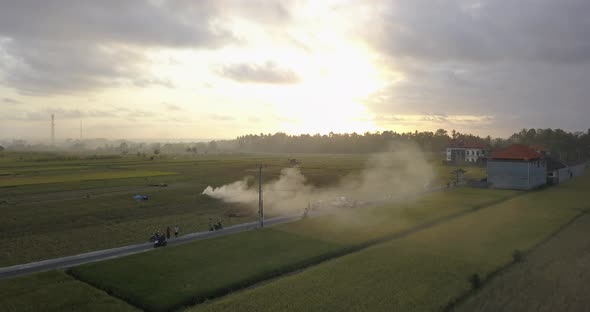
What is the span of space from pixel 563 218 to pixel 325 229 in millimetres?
29806

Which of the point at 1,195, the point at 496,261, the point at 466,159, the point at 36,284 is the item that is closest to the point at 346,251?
the point at 496,261

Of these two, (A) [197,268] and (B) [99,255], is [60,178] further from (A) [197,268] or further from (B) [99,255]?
(A) [197,268]

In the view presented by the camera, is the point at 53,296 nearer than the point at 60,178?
Yes

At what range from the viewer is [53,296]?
928 inches

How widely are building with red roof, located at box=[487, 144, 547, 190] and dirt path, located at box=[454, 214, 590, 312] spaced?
147 ft

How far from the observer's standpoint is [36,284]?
1001 inches

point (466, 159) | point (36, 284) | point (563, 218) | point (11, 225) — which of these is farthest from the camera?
point (466, 159)

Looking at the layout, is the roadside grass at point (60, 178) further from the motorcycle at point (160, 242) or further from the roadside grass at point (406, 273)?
the roadside grass at point (406, 273)

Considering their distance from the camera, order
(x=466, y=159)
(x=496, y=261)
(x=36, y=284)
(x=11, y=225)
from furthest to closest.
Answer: (x=466, y=159) → (x=11, y=225) → (x=496, y=261) → (x=36, y=284)

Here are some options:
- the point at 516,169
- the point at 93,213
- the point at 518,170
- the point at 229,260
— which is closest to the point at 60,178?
the point at 93,213

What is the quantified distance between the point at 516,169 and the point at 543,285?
58194mm

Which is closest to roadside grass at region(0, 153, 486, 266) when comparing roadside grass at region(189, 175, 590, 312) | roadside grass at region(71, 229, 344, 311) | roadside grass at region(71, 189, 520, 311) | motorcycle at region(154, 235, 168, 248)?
motorcycle at region(154, 235, 168, 248)

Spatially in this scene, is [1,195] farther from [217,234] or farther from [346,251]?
[346,251]

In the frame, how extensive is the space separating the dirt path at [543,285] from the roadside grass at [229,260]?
1180 cm
